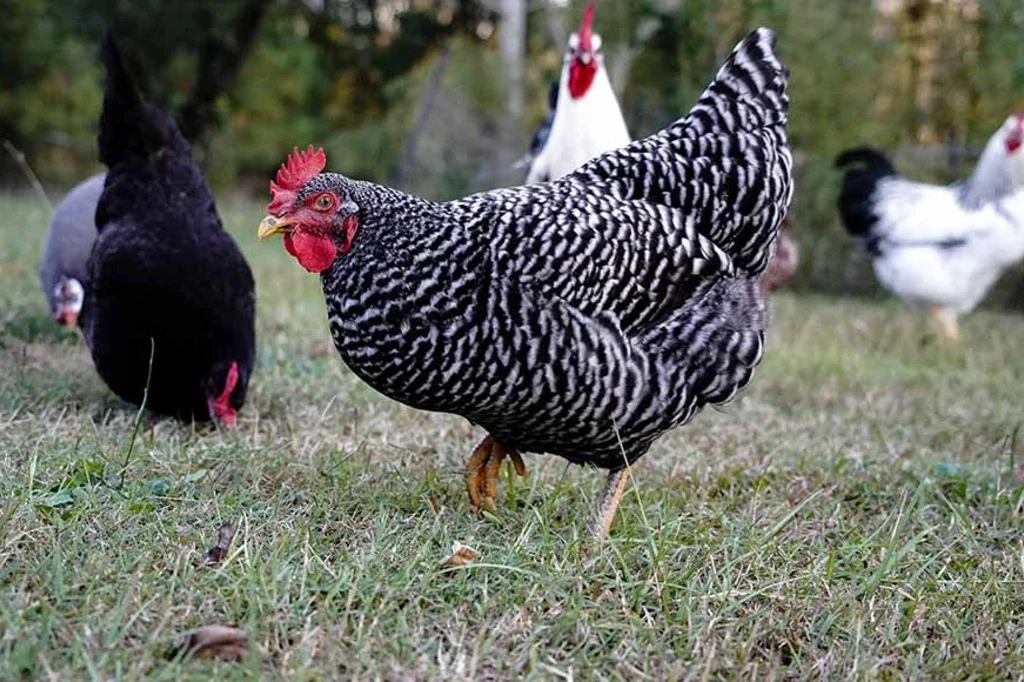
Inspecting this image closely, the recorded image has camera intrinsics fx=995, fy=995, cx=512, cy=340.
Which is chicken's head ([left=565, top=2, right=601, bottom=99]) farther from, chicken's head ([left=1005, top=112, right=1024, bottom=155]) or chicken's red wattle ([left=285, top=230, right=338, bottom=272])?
chicken's head ([left=1005, top=112, right=1024, bottom=155])

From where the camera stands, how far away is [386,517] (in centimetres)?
293

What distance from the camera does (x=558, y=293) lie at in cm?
280

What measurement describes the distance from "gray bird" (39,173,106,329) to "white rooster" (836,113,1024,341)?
19.8 feet

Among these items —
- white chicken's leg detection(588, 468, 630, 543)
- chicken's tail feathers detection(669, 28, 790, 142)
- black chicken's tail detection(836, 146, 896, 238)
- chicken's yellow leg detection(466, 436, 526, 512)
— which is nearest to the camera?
white chicken's leg detection(588, 468, 630, 543)

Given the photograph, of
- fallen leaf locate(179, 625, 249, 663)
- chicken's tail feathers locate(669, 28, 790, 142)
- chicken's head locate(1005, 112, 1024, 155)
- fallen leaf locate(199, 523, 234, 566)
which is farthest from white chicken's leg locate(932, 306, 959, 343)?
fallen leaf locate(179, 625, 249, 663)

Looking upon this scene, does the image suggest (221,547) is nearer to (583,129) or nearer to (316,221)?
(316,221)

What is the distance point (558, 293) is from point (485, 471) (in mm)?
740

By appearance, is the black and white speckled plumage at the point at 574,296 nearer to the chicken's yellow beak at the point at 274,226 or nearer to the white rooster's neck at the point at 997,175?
the chicken's yellow beak at the point at 274,226

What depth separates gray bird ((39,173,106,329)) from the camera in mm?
5289

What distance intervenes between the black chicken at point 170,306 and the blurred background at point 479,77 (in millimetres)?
6084

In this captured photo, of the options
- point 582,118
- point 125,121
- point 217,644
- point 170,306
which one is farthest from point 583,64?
point 217,644

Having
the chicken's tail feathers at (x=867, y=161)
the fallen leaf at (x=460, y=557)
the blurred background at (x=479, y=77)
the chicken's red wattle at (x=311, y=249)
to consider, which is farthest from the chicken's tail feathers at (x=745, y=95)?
the chicken's tail feathers at (x=867, y=161)

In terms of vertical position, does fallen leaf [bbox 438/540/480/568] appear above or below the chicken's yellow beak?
below

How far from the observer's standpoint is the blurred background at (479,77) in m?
10.0
